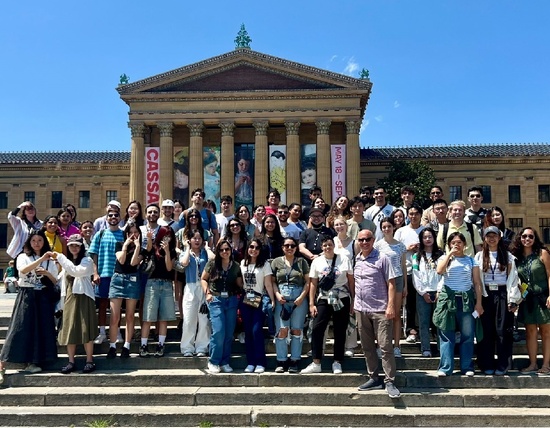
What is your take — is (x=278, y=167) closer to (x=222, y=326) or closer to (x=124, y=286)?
(x=124, y=286)

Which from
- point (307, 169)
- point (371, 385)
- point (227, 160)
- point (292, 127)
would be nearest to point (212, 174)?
point (227, 160)

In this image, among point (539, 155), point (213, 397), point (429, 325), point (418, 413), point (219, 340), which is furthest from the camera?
point (539, 155)

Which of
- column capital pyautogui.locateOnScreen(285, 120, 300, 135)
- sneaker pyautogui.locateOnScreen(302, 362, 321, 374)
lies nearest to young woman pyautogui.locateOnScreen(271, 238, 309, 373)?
sneaker pyautogui.locateOnScreen(302, 362, 321, 374)

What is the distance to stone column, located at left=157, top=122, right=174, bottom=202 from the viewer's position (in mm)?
44438

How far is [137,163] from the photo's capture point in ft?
149

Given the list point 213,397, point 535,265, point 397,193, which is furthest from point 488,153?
point 213,397

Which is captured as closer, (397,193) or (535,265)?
(535,265)

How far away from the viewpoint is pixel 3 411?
26.6 ft

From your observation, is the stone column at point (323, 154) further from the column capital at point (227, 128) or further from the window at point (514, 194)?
the window at point (514, 194)

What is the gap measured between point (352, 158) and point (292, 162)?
16.3ft

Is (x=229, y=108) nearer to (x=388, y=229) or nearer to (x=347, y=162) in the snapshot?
(x=347, y=162)

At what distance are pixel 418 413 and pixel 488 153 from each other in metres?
50.2

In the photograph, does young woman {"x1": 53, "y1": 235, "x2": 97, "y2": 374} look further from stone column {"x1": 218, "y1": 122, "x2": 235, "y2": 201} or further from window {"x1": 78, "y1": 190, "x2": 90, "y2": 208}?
window {"x1": 78, "y1": 190, "x2": 90, "y2": 208}

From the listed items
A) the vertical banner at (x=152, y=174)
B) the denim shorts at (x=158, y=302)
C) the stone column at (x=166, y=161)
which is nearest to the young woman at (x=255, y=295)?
the denim shorts at (x=158, y=302)
